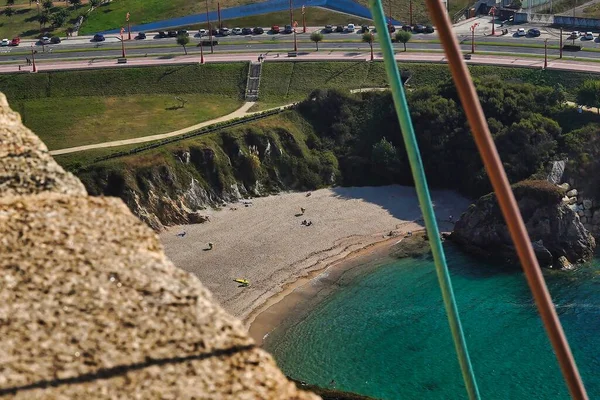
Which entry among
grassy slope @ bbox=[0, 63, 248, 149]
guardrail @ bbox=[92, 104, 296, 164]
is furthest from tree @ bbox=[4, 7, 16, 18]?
guardrail @ bbox=[92, 104, 296, 164]

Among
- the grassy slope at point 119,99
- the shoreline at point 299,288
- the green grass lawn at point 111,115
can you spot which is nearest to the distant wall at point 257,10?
the grassy slope at point 119,99

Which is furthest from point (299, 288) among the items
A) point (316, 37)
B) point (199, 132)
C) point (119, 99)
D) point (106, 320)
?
point (106, 320)

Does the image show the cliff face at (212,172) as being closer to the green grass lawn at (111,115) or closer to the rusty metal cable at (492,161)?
the green grass lawn at (111,115)

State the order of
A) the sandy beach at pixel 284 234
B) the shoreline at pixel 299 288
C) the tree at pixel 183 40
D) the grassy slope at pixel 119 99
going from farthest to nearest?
the tree at pixel 183 40
the grassy slope at pixel 119 99
the sandy beach at pixel 284 234
the shoreline at pixel 299 288

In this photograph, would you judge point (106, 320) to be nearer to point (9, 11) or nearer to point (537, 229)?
point (537, 229)

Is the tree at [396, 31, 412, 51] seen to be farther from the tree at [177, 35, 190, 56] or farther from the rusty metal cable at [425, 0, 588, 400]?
the rusty metal cable at [425, 0, 588, 400]

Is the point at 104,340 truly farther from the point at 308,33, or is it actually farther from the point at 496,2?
the point at 496,2

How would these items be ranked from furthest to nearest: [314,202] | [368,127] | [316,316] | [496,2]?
[496,2] < [368,127] < [314,202] < [316,316]

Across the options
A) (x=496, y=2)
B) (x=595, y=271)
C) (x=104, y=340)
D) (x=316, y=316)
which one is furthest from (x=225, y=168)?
(x=104, y=340)
